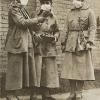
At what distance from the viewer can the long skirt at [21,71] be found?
7566 mm

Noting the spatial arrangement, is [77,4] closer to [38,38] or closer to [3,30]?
[38,38]

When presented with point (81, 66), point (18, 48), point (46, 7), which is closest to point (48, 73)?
point (81, 66)

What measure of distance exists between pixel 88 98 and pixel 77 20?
6.31ft

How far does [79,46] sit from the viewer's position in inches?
318

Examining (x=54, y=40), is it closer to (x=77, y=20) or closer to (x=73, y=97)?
(x=77, y=20)

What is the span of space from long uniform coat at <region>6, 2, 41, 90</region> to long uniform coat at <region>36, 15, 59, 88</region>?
0.40 metres

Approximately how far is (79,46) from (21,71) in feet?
4.27

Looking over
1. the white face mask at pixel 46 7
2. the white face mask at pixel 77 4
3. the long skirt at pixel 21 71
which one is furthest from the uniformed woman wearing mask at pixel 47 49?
the white face mask at pixel 77 4

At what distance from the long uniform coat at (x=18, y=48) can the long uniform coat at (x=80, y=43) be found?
3.23 feet

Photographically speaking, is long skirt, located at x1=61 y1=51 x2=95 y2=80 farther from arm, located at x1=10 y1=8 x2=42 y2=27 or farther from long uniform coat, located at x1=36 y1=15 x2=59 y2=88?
arm, located at x1=10 y1=8 x2=42 y2=27

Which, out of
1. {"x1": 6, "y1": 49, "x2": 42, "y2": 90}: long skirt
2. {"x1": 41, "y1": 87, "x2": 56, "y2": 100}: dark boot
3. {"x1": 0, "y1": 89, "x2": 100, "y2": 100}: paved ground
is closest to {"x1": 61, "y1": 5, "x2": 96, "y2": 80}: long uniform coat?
{"x1": 41, "y1": 87, "x2": 56, "y2": 100}: dark boot

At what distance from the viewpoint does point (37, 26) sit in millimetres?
7883

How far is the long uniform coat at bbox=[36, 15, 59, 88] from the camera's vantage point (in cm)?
798

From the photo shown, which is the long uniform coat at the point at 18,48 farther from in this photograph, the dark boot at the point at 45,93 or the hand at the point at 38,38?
the dark boot at the point at 45,93
